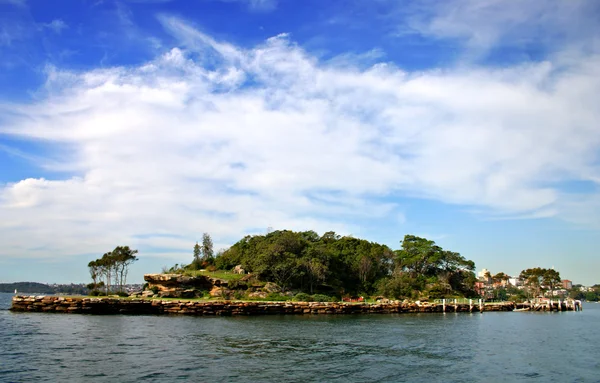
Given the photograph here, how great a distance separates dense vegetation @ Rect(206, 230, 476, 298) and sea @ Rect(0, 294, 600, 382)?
37966 millimetres

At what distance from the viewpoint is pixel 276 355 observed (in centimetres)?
2423

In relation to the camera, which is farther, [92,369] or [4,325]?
[4,325]

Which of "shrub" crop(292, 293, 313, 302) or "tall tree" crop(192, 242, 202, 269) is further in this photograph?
"tall tree" crop(192, 242, 202, 269)

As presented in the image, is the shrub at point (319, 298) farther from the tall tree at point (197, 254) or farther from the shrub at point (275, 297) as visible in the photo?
the tall tree at point (197, 254)

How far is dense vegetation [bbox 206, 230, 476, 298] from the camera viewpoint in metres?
76.3

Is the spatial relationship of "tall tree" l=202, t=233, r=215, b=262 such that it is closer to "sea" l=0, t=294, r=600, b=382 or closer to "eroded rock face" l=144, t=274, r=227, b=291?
"eroded rock face" l=144, t=274, r=227, b=291

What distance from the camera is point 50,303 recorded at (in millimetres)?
51375

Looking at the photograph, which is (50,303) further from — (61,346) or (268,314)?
(61,346)

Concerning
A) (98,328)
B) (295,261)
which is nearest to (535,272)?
(295,261)

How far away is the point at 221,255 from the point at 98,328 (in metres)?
57.1

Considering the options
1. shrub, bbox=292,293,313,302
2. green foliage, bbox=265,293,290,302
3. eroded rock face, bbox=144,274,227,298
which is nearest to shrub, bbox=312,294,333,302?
shrub, bbox=292,293,313,302

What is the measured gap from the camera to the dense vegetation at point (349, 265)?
76.3 m

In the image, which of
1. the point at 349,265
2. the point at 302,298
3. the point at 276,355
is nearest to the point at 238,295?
the point at 302,298

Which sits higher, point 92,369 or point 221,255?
point 221,255
